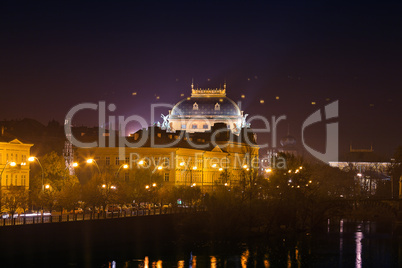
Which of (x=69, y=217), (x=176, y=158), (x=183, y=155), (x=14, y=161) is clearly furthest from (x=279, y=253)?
(x=183, y=155)

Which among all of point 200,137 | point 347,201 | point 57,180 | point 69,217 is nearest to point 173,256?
point 69,217

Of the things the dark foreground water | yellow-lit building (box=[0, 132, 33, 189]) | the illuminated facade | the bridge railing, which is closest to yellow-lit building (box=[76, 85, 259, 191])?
the illuminated facade

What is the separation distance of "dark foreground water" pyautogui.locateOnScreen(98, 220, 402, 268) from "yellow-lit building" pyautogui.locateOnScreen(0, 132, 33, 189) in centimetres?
2110

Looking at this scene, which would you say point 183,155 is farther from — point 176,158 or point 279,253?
point 279,253

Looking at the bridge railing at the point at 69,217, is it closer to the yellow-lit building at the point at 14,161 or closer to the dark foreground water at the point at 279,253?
the dark foreground water at the point at 279,253

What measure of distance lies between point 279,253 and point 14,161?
3090 centimetres

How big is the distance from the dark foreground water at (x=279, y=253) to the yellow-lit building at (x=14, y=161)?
21.1m

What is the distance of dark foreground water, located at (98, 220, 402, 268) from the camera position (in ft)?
214

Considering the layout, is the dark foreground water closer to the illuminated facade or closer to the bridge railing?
the bridge railing

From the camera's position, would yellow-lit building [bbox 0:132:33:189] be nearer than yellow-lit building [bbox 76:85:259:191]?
Yes

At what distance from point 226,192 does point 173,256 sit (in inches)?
559

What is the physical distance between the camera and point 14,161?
89500mm

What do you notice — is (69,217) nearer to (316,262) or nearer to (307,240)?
(316,262)

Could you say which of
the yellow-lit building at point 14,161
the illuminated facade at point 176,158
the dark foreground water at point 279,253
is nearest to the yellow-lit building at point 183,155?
the illuminated facade at point 176,158
